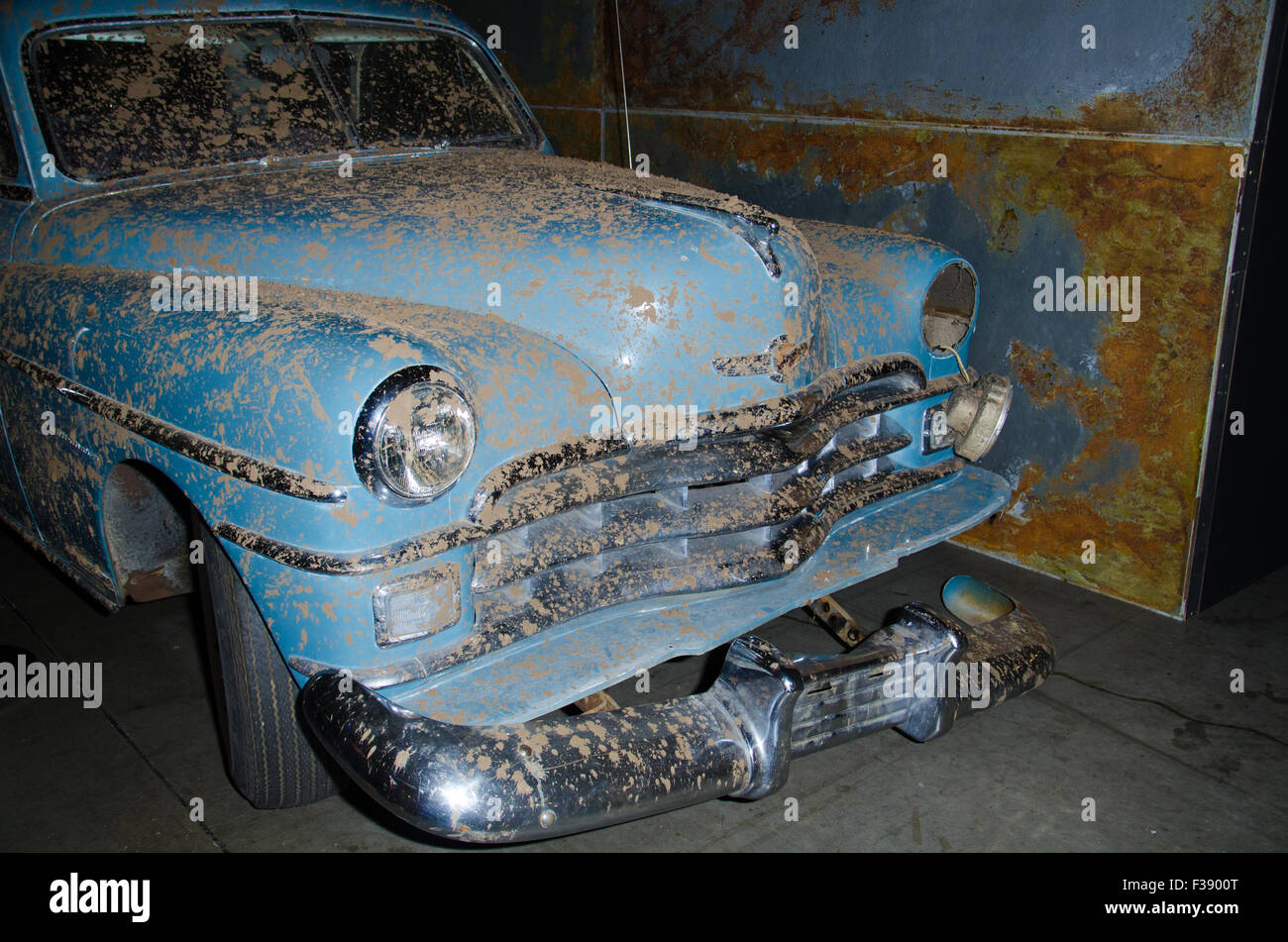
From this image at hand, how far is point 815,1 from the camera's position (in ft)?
11.8

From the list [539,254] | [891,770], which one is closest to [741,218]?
[539,254]

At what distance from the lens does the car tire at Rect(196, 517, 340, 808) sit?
1.84m

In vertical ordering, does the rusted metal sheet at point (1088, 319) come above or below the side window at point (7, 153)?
below

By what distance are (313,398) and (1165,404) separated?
2.35m

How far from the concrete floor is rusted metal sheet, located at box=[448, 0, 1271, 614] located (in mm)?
465

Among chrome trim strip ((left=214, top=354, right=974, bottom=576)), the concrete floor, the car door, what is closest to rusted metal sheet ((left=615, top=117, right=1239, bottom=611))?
the concrete floor

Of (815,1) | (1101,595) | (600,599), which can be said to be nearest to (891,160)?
(815,1)

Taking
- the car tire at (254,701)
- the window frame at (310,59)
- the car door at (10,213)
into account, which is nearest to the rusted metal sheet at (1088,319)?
the window frame at (310,59)

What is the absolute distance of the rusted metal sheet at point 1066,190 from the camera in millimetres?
2660

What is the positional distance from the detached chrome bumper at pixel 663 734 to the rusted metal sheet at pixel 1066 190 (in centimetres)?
79

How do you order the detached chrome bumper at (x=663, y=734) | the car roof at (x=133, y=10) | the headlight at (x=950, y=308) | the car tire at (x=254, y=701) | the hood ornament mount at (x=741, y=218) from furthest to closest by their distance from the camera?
the headlight at (x=950, y=308)
the car roof at (x=133, y=10)
the hood ornament mount at (x=741, y=218)
the car tire at (x=254, y=701)
the detached chrome bumper at (x=663, y=734)

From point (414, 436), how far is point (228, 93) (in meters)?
1.42

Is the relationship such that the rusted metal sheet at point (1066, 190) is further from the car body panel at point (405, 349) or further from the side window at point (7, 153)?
the side window at point (7, 153)
